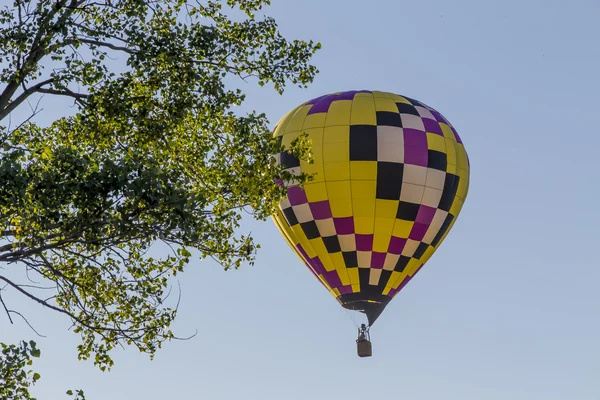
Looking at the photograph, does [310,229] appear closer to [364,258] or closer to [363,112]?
[364,258]

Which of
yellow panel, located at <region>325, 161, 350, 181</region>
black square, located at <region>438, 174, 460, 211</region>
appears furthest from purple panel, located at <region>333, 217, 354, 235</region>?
black square, located at <region>438, 174, 460, 211</region>

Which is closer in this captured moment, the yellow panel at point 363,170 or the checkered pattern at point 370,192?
the yellow panel at point 363,170

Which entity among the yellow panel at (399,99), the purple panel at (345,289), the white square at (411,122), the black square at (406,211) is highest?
the yellow panel at (399,99)

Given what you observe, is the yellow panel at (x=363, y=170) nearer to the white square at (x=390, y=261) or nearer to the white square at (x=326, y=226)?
the white square at (x=326, y=226)

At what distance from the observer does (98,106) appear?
2217cm

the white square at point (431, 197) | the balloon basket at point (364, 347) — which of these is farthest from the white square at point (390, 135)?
the balloon basket at point (364, 347)

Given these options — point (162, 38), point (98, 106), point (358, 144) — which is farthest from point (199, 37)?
point (358, 144)

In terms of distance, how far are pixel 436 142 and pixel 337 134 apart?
332 cm

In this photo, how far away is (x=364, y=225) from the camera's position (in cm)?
4050

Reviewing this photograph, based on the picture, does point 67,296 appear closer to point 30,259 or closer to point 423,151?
point 30,259

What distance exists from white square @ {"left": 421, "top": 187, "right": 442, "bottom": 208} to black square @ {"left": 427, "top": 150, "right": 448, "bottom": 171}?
0.75m

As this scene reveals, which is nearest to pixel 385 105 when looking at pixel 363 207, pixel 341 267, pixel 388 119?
pixel 388 119

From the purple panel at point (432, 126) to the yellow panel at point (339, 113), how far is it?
2548 millimetres

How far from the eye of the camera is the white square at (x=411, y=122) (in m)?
40.9
